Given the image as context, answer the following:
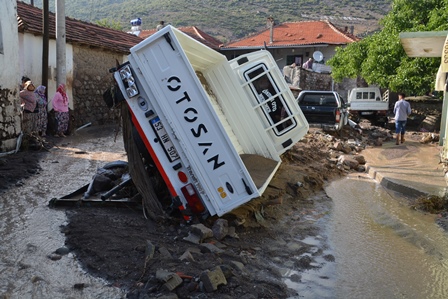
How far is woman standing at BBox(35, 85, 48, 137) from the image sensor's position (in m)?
12.3

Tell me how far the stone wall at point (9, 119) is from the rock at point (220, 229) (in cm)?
641

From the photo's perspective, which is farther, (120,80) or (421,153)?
(421,153)

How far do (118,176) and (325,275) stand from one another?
379cm

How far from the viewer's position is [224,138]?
5133 mm

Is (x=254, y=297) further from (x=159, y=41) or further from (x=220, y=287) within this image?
(x=159, y=41)

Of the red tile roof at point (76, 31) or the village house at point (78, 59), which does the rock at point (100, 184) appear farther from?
the red tile roof at point (76, 31)

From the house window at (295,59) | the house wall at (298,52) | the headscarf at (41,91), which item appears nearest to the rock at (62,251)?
the headscarf at (41,91)

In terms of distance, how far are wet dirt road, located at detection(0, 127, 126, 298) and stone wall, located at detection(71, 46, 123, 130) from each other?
7.80m

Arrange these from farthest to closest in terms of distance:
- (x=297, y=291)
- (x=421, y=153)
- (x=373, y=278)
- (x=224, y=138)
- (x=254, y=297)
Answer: (x=421, y=153)
(x=224, y=138)
(x=373, y=278)
(x=297, y=291)
(x=254, y=297)

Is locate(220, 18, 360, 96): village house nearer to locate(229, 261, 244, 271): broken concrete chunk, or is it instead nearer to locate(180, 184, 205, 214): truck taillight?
locate(180, 184, 205, 214): truck taillight

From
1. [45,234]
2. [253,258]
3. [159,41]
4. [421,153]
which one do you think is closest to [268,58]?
[159,41]

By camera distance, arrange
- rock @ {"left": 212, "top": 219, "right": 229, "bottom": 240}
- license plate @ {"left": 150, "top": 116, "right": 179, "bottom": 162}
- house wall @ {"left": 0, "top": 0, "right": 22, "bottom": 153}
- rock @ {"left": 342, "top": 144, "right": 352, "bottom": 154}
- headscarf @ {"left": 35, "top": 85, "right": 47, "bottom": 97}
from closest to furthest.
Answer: rock @ {"left": 212, "top": 219, "right": 229, "bottom": 240}, license plate @ {"left": 150, "top": 116, "right": 179, "bottom": 162}, house wall @ {"left": 0, "top": 0, "right": 22, "bottom": 153}, headscarf @ {"left": 35, "top": 85, "right": 47, "bottom": 97}, rock @ {"left": 342, "top": 144, "right": 352, "bottom": 154}

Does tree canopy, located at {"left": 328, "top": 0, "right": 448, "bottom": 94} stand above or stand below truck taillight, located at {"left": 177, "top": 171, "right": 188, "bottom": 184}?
below

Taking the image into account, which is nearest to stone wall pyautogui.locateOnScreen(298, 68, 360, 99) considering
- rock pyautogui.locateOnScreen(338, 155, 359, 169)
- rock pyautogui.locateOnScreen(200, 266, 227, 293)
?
rock pyautogui.locateOnScreen(338, 155, 359, 169)
